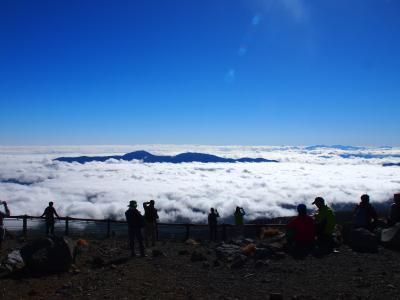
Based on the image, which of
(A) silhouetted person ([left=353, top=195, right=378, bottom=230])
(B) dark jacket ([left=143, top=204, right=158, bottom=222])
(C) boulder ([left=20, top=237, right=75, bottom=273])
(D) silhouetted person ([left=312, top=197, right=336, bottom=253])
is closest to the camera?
(C) boulder ([left=20, top=237, right=75, bottom=273])

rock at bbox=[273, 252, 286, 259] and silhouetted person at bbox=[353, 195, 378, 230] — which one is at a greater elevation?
silhouetted person at bbox=[353, 195, 378, 230]

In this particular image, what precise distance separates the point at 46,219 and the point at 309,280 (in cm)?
1262

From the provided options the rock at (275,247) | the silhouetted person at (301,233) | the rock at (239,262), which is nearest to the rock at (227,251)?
the rock at (239,262)

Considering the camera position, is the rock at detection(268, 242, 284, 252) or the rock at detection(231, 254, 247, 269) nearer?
the rock at detection(231, 254, 247, 269)

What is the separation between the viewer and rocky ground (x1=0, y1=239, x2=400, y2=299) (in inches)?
280

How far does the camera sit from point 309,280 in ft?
25.2

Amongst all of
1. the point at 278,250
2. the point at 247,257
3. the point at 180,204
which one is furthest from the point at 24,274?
the point at 180,204

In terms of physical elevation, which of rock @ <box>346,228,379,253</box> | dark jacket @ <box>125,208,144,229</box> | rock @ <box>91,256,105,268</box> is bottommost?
rock @ <box>91,256,105,268</box>

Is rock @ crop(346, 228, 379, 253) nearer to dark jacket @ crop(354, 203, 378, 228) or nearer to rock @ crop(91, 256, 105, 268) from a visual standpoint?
dark jacket @ crop(354, 203, 378, 228)

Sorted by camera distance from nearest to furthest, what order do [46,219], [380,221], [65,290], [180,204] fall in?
[65,290] → [380,221] → [46,219] → [180,204]

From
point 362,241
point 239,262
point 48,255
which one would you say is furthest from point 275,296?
point 48,255

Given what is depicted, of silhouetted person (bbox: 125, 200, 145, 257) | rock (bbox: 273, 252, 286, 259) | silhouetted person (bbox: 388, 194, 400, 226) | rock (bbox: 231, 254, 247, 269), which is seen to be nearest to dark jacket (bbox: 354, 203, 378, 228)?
silhouetted person (bbox: 388, 194, 400, 226)

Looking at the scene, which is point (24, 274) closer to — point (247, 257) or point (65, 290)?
point (65, 290)

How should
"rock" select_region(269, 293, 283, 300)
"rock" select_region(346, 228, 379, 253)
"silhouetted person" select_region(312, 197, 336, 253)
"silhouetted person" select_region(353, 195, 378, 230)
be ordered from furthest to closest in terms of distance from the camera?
"silhouetted person" select_region(353, 195, 378, 230), "silhouetted person" select_region(312, 197, 336, 253), "rock" select_region(346, 228, 379, 253), "rock" select_region(269, 293, 283, 300)
